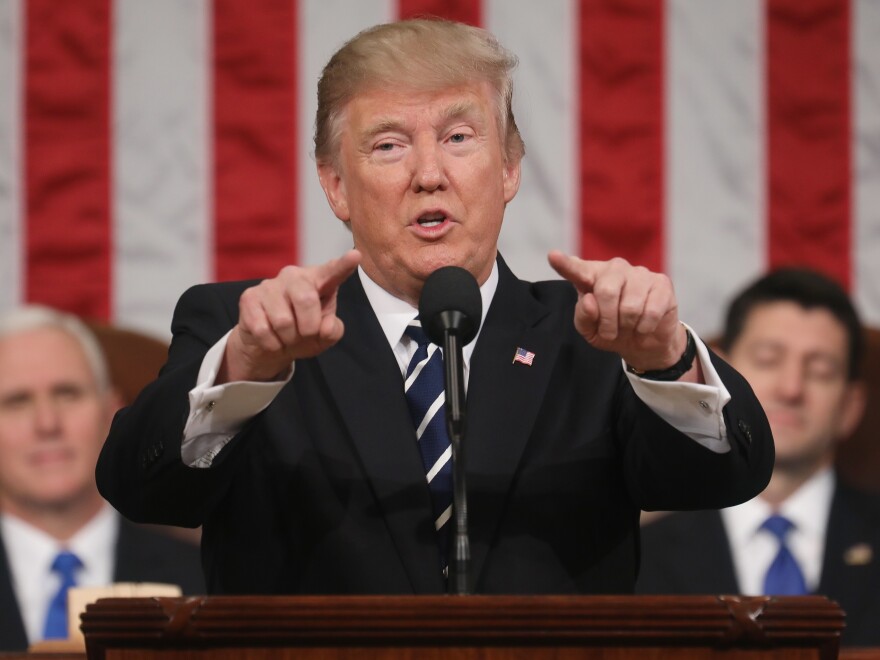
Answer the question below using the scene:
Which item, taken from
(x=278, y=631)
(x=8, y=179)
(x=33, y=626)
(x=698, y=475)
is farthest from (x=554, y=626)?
(x=8, y=179)

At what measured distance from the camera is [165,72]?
429cm

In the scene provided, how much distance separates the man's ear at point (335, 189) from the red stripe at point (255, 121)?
5.64 feet

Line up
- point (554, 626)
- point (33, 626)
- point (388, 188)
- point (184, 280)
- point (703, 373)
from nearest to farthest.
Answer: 1. point (554, 626)
2. point (703, 373)
3. point (388, 188)
4. point (33, 626)
5. point (184, 280)

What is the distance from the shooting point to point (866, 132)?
4.39 m

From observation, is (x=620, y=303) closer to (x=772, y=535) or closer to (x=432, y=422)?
(x=432, y=422)

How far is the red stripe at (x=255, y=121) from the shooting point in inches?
168

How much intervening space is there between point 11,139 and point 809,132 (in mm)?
2403

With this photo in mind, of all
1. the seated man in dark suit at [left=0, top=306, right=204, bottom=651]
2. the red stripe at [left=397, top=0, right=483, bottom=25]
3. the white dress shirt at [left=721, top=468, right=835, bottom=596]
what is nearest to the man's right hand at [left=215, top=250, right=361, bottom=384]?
the seated man in dark suit at [left=0, top=306, right=204, bottom=651]

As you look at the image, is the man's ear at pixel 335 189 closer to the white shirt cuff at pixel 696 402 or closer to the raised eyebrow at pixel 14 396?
the white shirt cuff at pixel 696 402

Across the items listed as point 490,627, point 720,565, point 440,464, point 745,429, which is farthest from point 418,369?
point 720,565

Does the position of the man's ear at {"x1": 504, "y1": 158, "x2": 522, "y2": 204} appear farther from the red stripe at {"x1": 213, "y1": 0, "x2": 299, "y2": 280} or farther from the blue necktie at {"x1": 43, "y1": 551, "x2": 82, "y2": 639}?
the blue necktie at {"x1": 43, "y1": 551, "x2": 82, "y2": 639}

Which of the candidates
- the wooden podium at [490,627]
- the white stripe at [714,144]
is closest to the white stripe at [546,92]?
the white stripe at [714,144]

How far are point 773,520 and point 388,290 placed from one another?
217 centimetres

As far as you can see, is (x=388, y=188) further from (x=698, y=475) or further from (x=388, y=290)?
(x=698, y=475)
